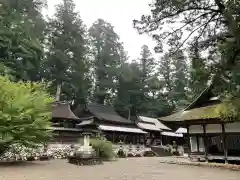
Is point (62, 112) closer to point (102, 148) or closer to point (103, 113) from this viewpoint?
point (103, 113)

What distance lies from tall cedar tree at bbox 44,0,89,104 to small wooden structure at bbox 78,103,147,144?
27.6 ft

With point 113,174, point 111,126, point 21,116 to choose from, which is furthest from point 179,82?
point 113,174

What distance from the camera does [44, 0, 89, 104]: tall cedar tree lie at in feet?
167

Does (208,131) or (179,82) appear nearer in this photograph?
(208,131)

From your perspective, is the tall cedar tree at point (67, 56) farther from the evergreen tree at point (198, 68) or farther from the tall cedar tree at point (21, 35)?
the evergreen tree at point (198, 68)

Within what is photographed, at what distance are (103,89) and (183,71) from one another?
20192 mm

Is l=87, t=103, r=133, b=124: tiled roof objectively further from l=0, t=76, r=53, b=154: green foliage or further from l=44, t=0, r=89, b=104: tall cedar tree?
l=0, t=76, r=53, b=154: green foliage

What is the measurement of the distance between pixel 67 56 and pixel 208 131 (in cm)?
3525

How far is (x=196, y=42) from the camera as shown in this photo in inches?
371

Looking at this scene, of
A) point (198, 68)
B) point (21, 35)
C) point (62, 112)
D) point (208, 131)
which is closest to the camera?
point (198, 68)

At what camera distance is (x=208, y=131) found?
21.1 m

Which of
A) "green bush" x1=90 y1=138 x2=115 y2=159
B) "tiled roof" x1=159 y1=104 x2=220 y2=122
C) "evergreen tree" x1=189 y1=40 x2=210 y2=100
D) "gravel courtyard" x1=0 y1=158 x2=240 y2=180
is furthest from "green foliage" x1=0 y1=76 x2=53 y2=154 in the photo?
"evergreen tree" x1=189 y1=40 x2=210 y2=100

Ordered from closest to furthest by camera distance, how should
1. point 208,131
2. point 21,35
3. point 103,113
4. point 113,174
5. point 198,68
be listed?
point 198,68 → point 113,174 → point 208,131 → point 21,35 → point 103,113

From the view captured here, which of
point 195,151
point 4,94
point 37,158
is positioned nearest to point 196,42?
point 4,94
